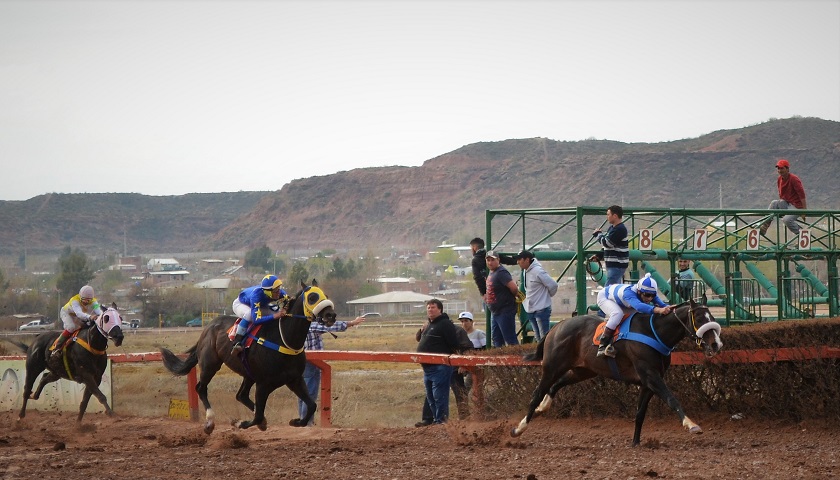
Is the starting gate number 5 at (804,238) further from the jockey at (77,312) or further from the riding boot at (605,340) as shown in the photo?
the jockey at (77,312)

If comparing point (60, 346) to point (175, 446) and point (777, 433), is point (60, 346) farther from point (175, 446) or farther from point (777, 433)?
point (777, 433)

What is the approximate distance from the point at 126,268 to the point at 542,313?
127144 mm

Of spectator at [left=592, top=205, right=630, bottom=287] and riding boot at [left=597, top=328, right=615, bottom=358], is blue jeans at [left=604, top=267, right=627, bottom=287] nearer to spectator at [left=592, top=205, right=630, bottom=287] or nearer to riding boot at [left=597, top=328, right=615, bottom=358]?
spectator at [left=592, top=205, right=630, bottom=287]

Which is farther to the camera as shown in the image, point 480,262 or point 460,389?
point 480,262

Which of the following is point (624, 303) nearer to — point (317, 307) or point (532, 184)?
point (317, 307)

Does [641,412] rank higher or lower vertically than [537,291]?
lower

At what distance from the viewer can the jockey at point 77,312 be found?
51.0ft

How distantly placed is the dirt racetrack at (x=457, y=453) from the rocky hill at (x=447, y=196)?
87311 mm

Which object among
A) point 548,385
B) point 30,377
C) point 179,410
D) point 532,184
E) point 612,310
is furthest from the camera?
point 532,184

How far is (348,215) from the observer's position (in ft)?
507

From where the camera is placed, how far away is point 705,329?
9820 millimetres

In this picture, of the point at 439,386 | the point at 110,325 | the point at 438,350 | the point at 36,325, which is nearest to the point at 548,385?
the point at 439,386

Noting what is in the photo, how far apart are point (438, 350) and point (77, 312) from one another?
5.76m

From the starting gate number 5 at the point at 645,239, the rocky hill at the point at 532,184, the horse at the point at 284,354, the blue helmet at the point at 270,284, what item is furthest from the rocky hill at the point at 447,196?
the horse at the point at 284,354
